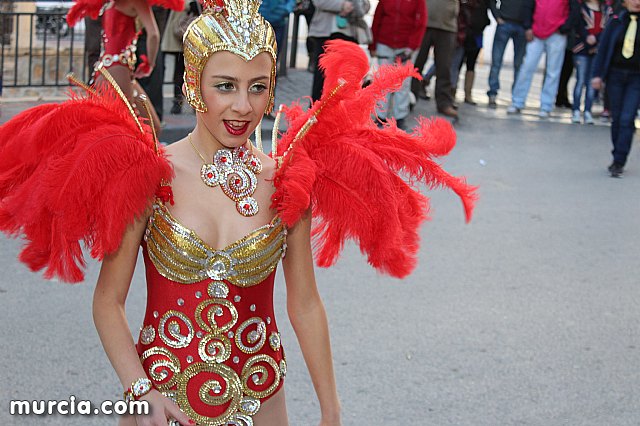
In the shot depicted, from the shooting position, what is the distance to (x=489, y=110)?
48.4ft

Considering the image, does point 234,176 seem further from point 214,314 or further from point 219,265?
point 214,314

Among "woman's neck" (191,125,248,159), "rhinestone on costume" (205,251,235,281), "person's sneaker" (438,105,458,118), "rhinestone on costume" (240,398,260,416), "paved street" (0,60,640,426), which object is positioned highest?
"woman's neck" (191,125,248,159)

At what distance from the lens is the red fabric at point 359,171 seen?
2.79 m

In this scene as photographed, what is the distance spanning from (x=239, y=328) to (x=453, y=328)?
336 centimetres

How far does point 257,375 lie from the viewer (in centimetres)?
271

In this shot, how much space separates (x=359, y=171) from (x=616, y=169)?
8539 millimetres

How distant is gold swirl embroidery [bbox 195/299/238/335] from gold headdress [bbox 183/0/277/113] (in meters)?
0.49

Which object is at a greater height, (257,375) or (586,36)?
(257,375)

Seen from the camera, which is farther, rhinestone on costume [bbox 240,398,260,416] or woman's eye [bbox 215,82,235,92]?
rhinestone on costume [bbox 240,398,260,416]

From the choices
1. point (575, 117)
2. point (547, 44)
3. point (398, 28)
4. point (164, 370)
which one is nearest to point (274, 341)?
point (164, 370)

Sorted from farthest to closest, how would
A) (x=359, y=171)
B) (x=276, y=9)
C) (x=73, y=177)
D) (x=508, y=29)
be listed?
(x=508, y=29)
(x=276, y=9)
(x=359, y=171)
(x=73, y=177)

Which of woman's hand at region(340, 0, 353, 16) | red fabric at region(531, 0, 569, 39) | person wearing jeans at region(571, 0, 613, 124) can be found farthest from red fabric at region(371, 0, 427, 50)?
person wearing jeans at region(571, 0, 613, 124)

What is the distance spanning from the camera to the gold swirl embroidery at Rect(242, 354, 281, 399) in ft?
8.82

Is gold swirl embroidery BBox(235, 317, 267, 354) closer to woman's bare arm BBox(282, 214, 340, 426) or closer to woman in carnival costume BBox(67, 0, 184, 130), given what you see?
woman's bare arm BBox(282, 214, 340, 426)
